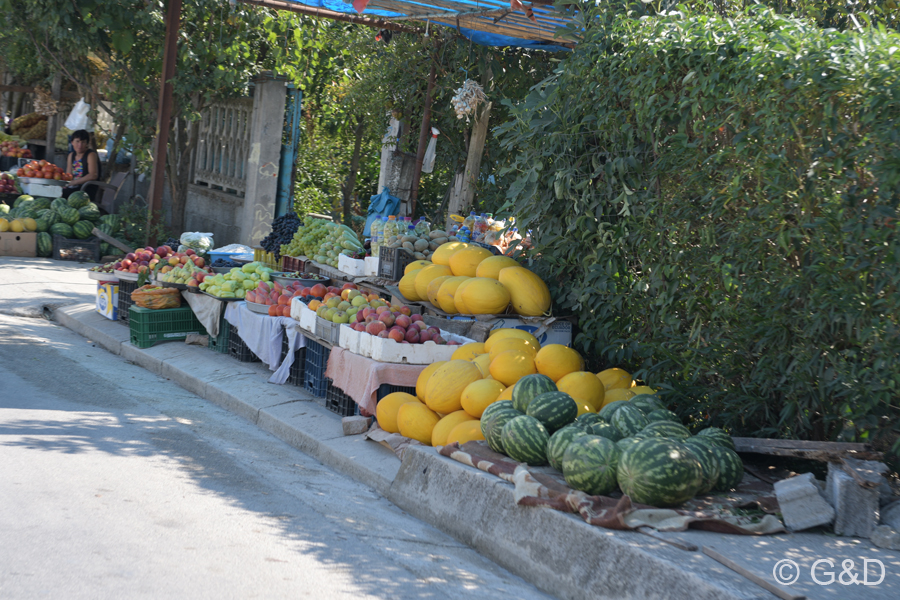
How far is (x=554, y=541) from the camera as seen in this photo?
433cm

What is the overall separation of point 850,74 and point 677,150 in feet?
4.86

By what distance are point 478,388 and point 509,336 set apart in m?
0.86

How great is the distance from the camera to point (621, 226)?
6.41m

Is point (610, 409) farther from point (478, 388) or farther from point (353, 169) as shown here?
point (353, 169)

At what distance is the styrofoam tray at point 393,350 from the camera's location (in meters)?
6.80

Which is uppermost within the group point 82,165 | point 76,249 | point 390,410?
point 82,165

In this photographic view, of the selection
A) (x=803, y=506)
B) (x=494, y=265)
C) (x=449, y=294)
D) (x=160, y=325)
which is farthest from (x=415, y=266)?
(x=803, y=506)

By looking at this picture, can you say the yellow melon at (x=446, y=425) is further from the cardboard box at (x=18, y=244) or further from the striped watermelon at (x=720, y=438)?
the cardboard box at (x=18, y=244)

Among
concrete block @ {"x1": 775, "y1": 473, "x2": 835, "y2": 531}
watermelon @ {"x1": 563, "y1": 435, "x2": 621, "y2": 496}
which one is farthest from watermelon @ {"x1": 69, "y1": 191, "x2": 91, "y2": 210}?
concrete block @ {"x1": 775, "y1": 473, "x2": 835, "y2": 531}

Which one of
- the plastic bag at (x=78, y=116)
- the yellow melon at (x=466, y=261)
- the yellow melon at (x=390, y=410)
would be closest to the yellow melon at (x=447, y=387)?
the yellow melon at (x=390, y=410)

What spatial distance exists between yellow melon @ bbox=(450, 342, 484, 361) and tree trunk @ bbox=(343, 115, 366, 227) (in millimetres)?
10515

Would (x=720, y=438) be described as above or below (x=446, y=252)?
below

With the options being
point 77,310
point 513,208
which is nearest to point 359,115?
point 77,310

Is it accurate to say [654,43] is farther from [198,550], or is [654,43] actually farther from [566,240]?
[198,550]
